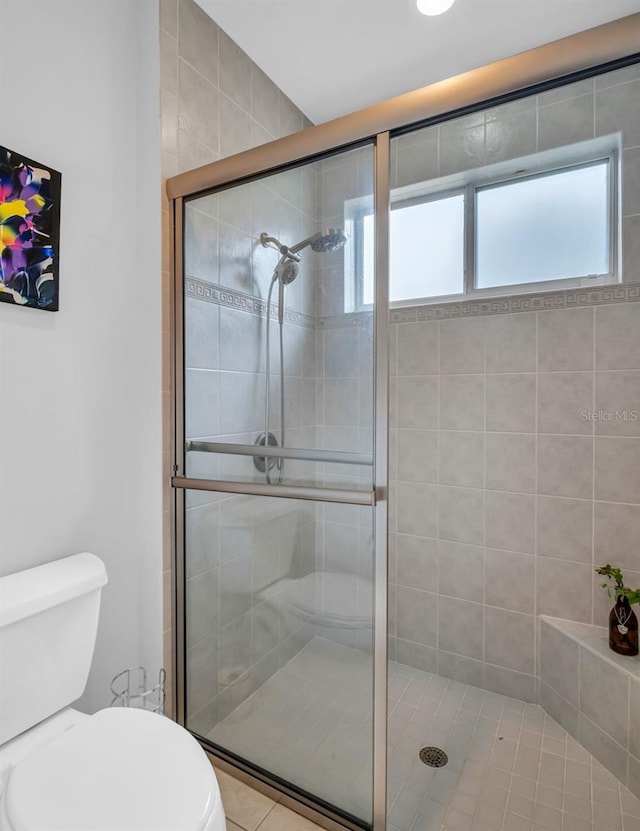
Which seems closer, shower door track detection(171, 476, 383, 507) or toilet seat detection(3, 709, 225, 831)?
toilet seat detection(3, 709, 225, 831)

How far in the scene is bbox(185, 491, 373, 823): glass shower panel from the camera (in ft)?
4.06

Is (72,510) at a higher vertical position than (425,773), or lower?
higher

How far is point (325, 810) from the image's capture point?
4.23ft

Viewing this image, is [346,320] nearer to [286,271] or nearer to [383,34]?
[286,271]

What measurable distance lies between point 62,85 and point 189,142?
0.40 metres

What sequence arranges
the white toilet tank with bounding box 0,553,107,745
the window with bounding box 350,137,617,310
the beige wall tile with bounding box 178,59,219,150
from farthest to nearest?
the window with bounding box 350,137,617,310 < the beige wall tile with bounding box 178,59,219,150 < the white toilet tank with bounding box 0,553,107,745

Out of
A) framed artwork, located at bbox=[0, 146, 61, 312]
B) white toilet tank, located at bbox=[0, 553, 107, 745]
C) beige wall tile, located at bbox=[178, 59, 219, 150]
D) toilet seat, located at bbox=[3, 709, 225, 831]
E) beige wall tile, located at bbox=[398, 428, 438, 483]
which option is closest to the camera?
toilet seat, located at bbox=[3, 709, 225, 831]

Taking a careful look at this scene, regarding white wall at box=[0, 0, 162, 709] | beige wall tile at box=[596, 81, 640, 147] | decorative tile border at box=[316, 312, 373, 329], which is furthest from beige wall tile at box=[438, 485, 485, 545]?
beige wall tile at box=[596, 81, 640, 147]

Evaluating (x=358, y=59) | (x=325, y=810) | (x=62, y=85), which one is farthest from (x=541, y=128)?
(x=325, y=810)

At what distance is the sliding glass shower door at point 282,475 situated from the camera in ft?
3.99

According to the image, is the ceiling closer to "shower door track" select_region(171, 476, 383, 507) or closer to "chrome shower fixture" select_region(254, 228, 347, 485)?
"chrome shower fixture" select_region(254, 228, 347, 485)

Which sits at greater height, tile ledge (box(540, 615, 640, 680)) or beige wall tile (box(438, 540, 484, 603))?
beige wall tile (box(438, 540, 484, 603))

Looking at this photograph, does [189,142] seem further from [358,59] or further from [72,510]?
[72,510]

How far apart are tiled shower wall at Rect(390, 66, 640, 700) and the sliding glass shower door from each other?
2.13 feet
